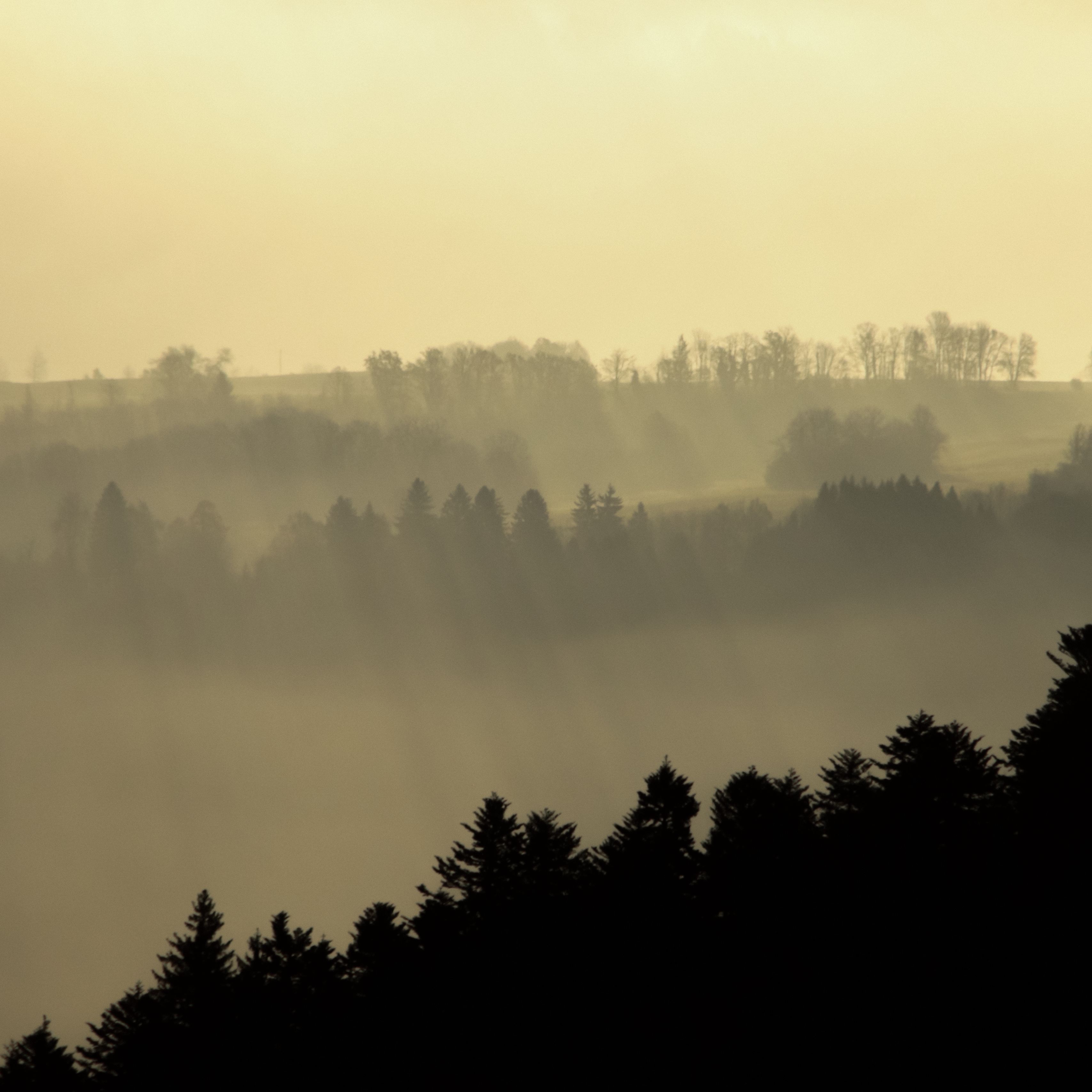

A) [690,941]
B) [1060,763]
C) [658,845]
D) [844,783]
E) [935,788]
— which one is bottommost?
[690,941]

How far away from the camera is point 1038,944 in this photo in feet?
130

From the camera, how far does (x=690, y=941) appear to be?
53.0 m

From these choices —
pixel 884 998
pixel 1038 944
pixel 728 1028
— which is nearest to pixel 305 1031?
pixel 728 1028

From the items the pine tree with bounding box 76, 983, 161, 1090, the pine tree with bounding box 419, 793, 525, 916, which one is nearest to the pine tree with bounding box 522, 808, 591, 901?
the pine tree with bounding box 419, 793, 525, 916

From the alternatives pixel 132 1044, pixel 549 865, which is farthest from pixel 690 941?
pixel 132 1044

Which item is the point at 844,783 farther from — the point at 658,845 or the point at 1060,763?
the point at 1060,763

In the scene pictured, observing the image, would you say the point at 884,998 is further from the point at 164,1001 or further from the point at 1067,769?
the point at 164,1001

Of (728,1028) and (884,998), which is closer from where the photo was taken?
(884,998)

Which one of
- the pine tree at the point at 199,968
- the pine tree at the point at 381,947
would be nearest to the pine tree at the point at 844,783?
the pine tree at the point at 381,947

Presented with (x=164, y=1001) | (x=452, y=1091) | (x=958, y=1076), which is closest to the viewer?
(x=958, y=1076)

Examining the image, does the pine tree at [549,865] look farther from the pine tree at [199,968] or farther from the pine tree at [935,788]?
the pine tree at [199,968]

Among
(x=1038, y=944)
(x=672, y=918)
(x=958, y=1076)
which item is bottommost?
(x=958, y=1076)

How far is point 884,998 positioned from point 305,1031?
102 feet

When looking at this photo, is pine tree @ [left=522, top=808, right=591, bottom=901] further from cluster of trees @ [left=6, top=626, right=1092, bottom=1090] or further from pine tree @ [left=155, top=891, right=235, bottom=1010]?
pine tree @ [left=155, top=891, right=235, bottom=1010]
